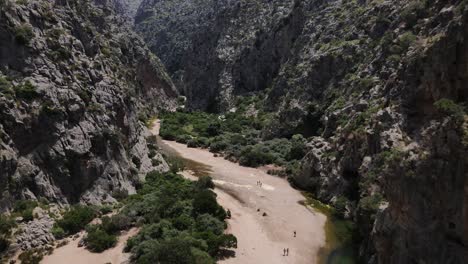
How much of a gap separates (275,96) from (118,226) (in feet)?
232

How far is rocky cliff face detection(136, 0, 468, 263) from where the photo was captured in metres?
33.1

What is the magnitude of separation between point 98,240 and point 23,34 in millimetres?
26792

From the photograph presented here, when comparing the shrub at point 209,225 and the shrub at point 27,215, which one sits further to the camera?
the shrub at point 209,225

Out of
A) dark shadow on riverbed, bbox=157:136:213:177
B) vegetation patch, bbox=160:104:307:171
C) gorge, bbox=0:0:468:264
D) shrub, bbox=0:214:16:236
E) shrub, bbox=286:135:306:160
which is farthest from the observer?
→ vegetation patch, bbox=160:104:307:171

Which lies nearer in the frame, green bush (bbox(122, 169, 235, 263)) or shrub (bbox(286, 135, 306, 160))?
green bush (bbox(122, 169, 235, 263))

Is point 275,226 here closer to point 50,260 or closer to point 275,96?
point 50,260

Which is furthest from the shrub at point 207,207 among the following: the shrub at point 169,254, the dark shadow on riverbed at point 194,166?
the dark shadow on riverbed at point 194,166

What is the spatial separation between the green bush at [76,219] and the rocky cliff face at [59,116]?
89.4 inches

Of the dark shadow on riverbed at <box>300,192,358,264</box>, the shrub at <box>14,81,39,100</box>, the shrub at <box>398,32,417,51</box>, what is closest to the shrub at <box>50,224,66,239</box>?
the shrub at <box>14,81,39,100</box>

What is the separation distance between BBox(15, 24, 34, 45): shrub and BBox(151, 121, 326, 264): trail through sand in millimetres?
29796

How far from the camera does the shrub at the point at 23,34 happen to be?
52969 mm

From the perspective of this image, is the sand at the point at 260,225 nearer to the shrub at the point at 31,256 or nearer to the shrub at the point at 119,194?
the shrub at the point at 31,256

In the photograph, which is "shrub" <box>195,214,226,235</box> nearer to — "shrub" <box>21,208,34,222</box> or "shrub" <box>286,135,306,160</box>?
"shrub" <box>21,208,34,222</box>

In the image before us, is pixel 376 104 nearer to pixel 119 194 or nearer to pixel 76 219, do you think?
pixel 119 194
